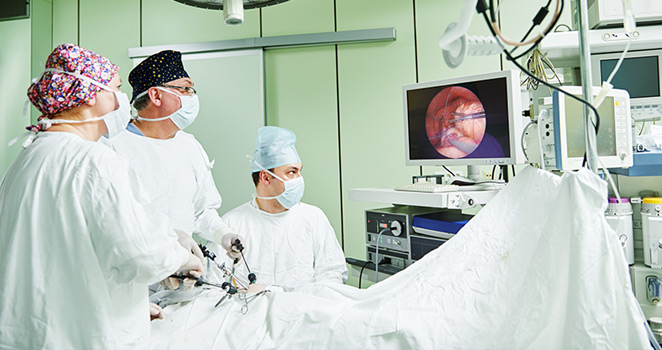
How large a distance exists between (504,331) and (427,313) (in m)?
0.20

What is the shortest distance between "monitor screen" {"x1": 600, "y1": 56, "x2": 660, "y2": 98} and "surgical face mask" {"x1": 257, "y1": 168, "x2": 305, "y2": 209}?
1526mm

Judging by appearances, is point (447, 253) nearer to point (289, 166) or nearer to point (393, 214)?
point (393, 214)

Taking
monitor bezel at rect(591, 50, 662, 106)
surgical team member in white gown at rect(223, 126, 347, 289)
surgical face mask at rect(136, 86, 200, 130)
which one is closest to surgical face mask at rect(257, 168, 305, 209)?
surgical team member in white gown at rect(223, 126, 347, 289)

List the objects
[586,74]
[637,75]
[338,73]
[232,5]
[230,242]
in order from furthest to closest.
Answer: [338,73], [230,242], [637,75], [232,5], [586,74]

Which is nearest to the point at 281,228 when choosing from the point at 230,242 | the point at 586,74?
the point at 230,242

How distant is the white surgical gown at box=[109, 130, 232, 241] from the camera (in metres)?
1.97

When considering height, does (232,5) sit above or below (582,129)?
above

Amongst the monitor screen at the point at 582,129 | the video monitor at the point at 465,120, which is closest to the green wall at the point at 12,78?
the video monitor at the point at 465,120

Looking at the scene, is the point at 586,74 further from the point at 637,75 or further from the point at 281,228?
the point at 281,228

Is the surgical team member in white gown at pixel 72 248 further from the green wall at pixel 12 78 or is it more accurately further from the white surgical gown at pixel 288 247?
the green wall at pixel 12 78

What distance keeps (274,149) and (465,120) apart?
99 cm

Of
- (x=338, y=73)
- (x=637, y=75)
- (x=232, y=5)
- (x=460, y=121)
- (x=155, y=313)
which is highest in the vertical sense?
(x=338, y=73)

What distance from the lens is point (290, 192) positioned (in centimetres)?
232

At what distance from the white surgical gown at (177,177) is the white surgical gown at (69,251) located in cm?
74
